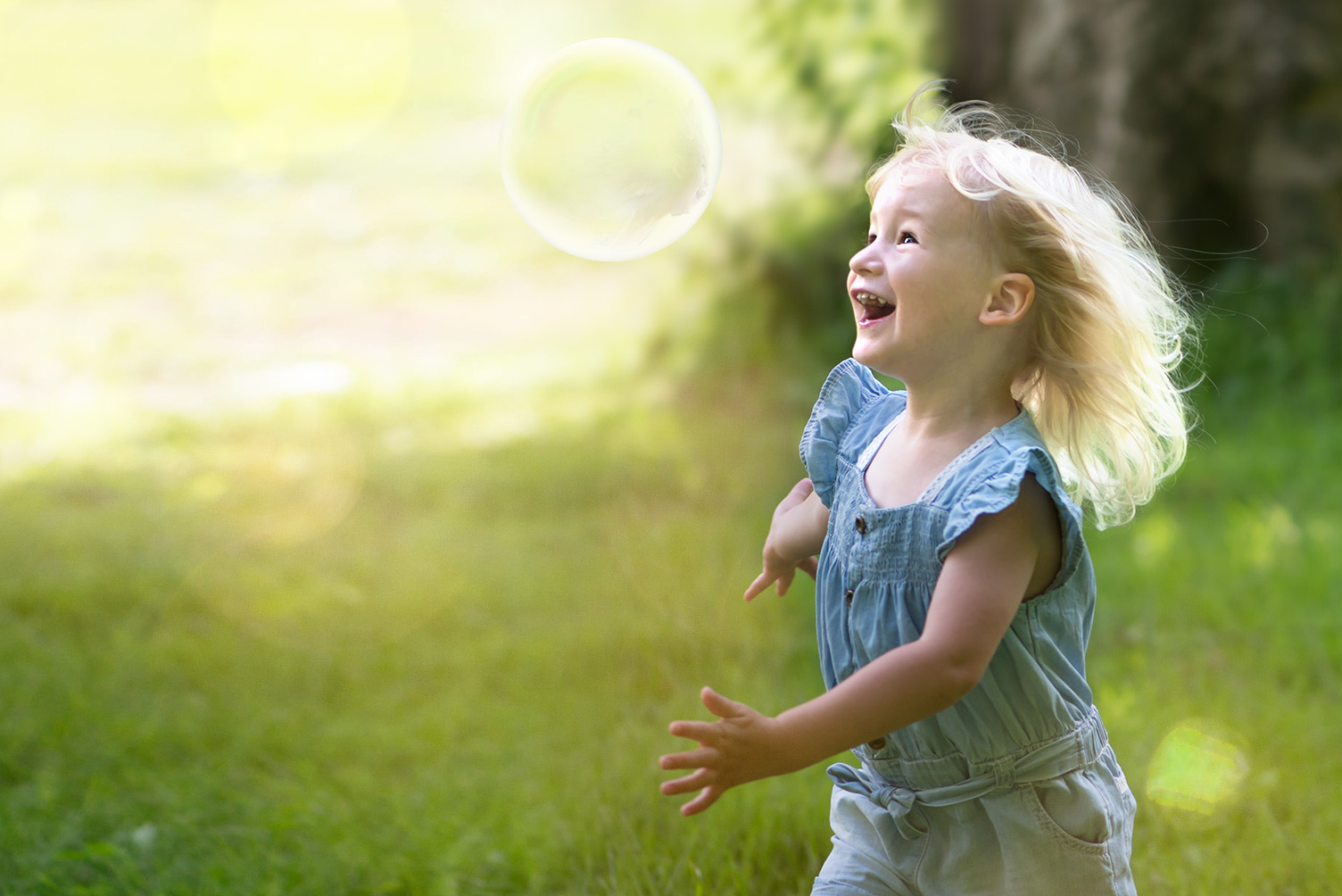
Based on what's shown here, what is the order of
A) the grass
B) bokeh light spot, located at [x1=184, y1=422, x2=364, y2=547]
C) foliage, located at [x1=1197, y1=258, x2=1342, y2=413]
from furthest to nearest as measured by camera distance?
1. foliage, located at [x1=1197, y1=258, x2=1342, y2=413]
2. bokeh light spot, located at [x1=184, y1=422, x2=364, y2=547]
3. the grass

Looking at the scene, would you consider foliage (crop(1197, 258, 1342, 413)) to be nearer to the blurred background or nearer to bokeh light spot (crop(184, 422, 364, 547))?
the blurred background

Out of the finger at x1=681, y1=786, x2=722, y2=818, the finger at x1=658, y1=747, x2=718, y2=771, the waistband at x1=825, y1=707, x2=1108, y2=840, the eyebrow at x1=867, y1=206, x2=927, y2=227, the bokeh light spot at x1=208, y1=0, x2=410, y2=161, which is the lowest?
the waistband at x1=825, y1=707, x2=1108, y2=840

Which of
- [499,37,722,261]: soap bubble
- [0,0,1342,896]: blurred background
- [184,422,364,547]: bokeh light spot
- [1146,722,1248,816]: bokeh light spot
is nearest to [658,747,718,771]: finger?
[0,0,1342,896]: blurred background

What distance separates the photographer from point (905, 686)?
1.25m

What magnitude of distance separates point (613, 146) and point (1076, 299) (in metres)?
0.72

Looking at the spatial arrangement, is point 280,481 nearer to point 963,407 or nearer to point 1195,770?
point 1195,770

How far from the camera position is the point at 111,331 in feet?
23.3

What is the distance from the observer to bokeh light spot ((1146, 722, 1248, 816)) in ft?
7.25

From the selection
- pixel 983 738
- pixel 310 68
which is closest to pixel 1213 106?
pixel 983 738

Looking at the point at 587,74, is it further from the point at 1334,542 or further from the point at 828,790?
the point at 1334,542

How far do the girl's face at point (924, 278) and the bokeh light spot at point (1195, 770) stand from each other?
3.89ft

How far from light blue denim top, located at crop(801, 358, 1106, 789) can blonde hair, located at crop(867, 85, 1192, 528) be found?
11 centimetres

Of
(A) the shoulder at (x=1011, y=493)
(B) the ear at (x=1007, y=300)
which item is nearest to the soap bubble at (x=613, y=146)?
(B) the ear at (x=1007, y=300)

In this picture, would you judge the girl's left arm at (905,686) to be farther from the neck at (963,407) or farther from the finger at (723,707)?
the neck at (963,407)
